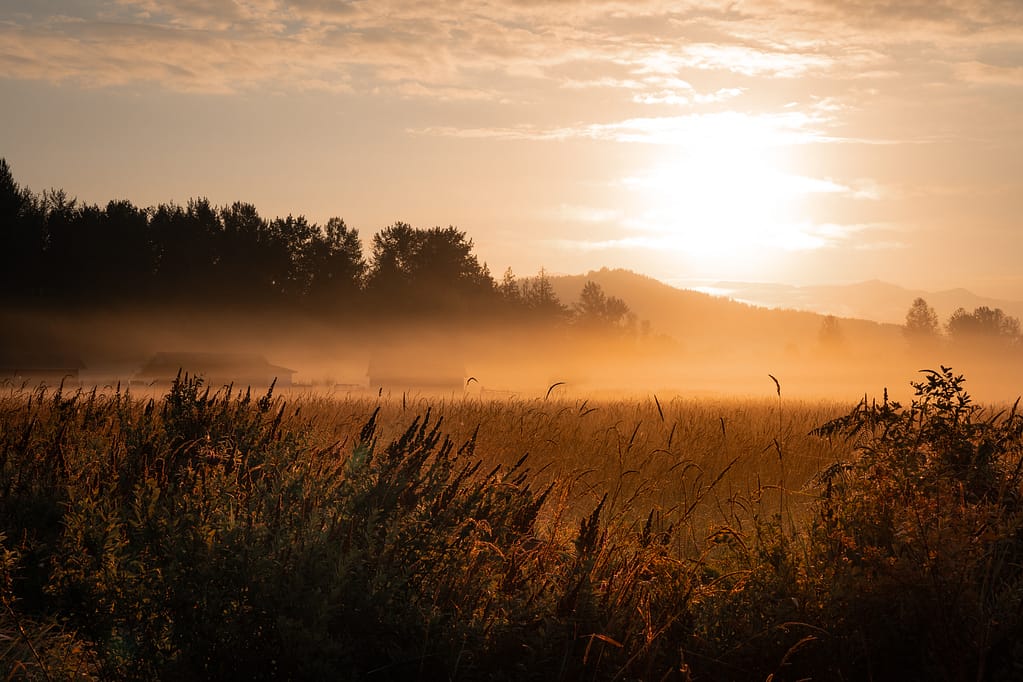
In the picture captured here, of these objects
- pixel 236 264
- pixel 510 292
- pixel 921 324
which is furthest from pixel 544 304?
pixel 921 324

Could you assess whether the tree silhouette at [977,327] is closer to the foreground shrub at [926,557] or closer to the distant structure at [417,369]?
the distant structure at [417,369]

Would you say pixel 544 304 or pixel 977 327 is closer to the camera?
pixel 544 304

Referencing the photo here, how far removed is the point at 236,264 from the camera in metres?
54.4

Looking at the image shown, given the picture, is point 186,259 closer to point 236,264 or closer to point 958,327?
point 236,264

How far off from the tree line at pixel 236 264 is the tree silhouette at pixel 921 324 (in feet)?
235

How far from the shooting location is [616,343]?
253ft

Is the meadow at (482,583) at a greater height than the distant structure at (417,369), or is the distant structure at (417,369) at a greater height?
the meadow at (482,583)

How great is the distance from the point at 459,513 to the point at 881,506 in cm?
256

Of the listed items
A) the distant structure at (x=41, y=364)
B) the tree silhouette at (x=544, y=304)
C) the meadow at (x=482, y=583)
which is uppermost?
the tree silhouette at (x=544, y=304)

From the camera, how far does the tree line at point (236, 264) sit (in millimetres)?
49906

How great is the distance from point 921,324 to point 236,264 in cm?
9087

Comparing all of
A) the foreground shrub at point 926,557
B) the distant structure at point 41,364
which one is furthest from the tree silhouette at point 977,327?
the foreground shrub at point 926,557

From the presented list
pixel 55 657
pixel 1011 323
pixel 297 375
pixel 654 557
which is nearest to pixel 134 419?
pixel 55 657

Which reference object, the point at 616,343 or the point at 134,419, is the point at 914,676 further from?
the point at 616,343
